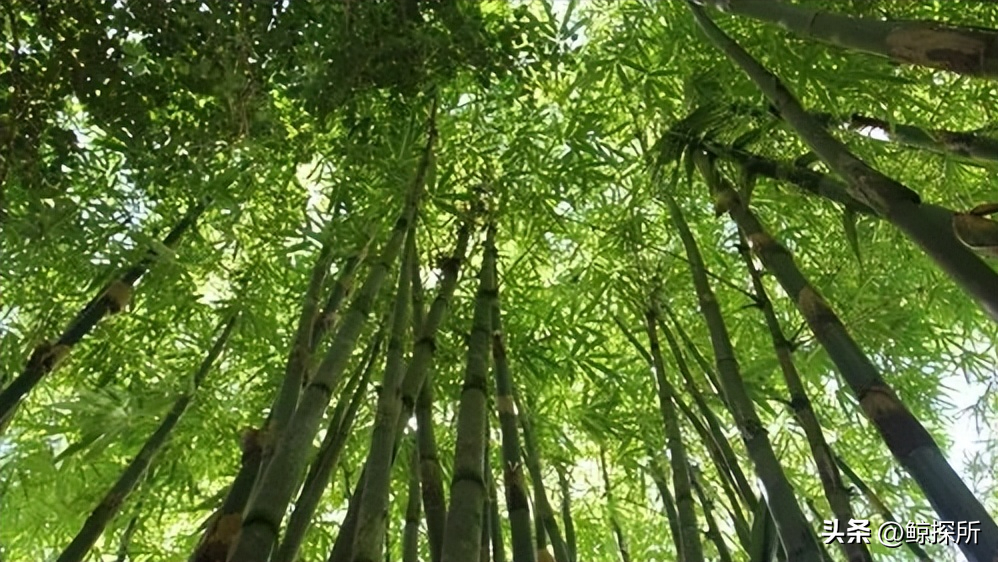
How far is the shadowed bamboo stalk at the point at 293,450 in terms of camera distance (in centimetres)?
127

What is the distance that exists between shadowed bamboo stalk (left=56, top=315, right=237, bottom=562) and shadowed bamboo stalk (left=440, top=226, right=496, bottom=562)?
767 millimetres

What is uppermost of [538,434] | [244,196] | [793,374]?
[244,196]

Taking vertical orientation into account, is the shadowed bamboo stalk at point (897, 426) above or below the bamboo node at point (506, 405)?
below

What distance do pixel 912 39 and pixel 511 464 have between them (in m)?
1.04

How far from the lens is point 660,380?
2.38 m

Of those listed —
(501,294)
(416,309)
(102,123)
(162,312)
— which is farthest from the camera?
(501,294)

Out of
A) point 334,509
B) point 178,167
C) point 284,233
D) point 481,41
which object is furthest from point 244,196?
point 334,509

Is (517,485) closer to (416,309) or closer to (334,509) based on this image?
(416,309)

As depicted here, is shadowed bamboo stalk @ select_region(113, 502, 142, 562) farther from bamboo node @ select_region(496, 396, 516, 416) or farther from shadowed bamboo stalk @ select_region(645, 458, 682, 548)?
shadowed bamboo stalk @ select_region(645, 458, 682, 548)

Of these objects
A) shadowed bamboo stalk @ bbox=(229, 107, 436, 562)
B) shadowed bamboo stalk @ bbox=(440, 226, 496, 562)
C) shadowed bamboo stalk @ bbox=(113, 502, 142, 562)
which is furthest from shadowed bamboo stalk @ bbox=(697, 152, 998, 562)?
shadowed bamboo stalk @ bbox=(113, 502, 142, 562)

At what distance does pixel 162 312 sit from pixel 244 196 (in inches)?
20.1

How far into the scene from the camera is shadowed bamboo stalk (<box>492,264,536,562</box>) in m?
1.62

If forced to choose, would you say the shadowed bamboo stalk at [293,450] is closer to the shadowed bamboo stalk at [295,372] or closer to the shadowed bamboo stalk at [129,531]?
the shadowed bamboo stalk at [295,372]

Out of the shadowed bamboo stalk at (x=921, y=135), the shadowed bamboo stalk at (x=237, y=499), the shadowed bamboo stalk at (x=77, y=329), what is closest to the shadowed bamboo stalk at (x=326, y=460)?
the shadowed bamboo stalk at (x=237, y=499)
